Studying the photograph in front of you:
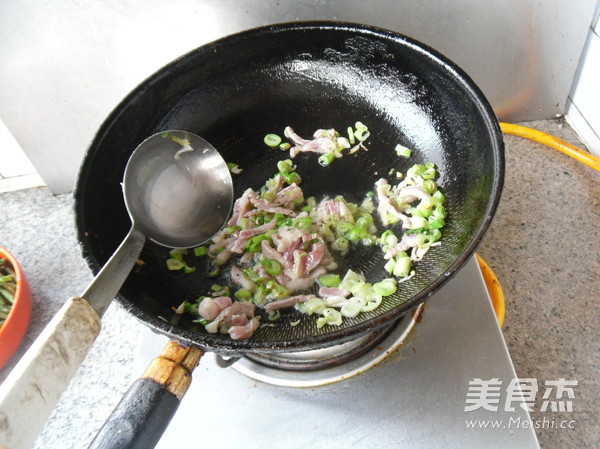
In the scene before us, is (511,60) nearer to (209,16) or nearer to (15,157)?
(209,16)

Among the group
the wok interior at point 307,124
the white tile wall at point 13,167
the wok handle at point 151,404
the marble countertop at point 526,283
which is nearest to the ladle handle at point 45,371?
Answer: the wok handle at point 151,404

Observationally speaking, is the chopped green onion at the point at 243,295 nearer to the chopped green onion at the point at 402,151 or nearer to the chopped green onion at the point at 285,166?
the chopped green onion at the point at 285,166

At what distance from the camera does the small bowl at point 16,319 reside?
3.27 feet

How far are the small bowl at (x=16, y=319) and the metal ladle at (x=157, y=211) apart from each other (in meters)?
0.38

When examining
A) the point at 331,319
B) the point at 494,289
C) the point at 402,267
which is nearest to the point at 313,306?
the point at 331,319

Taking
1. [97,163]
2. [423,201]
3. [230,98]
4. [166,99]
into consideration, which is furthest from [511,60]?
[97,163]

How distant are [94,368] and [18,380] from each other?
24.8 inches

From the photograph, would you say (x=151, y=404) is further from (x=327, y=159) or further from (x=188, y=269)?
(x=327, y=159)

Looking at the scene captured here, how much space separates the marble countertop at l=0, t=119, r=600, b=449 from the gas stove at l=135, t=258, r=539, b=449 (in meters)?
0.13

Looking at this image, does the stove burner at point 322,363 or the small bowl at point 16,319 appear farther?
the small bowl at point 16,319

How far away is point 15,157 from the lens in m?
1.26

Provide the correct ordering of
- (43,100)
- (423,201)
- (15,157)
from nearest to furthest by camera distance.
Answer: (423,201), (43,100), (15,157)

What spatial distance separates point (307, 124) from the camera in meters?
1.08

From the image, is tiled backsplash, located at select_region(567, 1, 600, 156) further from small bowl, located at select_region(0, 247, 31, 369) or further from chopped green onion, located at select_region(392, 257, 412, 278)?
small bowl, located at select_region(0, 247, 31, 369)
